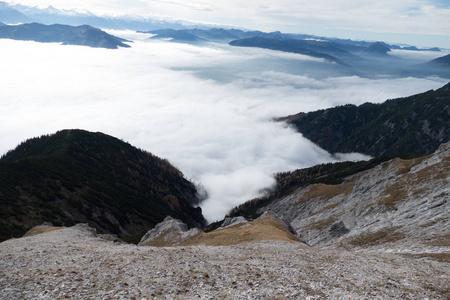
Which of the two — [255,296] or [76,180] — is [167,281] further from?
[76,180]

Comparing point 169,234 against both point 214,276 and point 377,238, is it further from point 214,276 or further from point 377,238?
point 214,276

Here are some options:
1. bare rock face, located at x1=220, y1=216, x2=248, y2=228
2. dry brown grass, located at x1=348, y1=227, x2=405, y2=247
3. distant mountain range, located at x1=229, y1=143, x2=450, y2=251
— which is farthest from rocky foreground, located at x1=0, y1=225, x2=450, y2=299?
bare rock face, located at x1=220, y1=216, x2=248, y2=228

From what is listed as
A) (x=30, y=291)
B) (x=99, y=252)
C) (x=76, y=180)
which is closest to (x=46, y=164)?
(x=76, y=180)

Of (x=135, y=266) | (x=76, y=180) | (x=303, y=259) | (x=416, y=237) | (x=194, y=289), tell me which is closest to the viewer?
(x=194, y=289)

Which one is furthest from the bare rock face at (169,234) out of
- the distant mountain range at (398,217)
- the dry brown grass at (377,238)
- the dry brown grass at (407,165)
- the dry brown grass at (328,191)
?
the dry brown grass at (328,191)

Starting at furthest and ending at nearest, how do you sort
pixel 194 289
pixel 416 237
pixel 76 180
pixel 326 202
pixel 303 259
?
pixel 76 180 → pixel 326 202 → pixel 416 237 → pixel 303 259 → pixel 194 289
